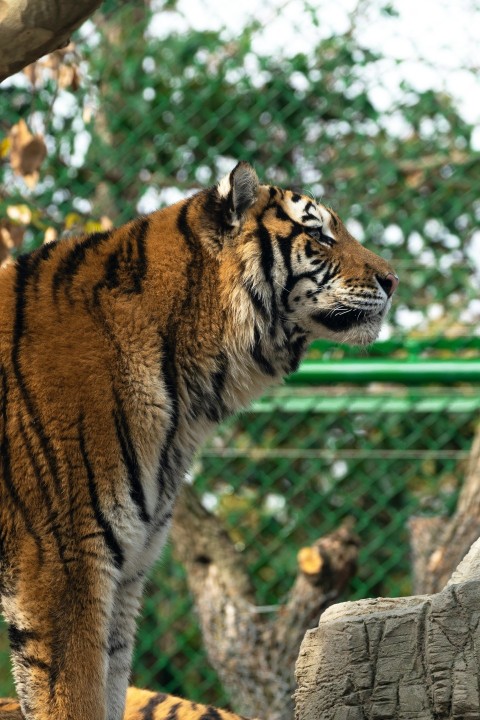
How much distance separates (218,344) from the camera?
2967 mm

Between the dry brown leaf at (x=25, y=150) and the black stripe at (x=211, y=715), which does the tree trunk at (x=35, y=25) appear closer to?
the dry brown leaf at (x=25, y=150)

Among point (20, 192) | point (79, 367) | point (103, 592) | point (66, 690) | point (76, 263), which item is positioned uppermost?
point (20, 192)

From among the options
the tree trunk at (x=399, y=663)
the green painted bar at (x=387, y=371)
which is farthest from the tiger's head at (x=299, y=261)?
the green painted bar at (x=387, y=371)

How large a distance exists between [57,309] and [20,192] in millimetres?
2411

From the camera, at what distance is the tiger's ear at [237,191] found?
119 inches

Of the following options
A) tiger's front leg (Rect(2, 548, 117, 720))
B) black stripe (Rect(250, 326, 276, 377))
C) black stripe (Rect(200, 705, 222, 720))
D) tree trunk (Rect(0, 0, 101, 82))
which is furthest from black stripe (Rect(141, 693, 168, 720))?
tree trunk (Rect(0, 0, 101, 82))

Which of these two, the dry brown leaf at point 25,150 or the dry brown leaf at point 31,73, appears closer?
the dry brown leaf at point 25,150

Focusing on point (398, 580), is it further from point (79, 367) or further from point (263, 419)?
point (79, 367)

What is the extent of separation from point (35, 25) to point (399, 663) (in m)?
1.41

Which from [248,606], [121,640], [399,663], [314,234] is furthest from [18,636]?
[248,606]

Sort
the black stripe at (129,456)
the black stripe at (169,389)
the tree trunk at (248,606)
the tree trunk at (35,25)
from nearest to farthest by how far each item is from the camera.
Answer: the tree trunk at (35,25), the black stripe at (129,456), the black stripe at (169,389), the tree trunk at (248,606)

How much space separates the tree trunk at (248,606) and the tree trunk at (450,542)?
35 centimetres

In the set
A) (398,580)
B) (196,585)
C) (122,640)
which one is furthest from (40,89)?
(122,640)

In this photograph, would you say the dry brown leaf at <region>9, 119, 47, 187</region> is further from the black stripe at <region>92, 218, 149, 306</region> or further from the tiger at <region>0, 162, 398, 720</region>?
the black stripe at <region>92, 218, 149, 306</region>
